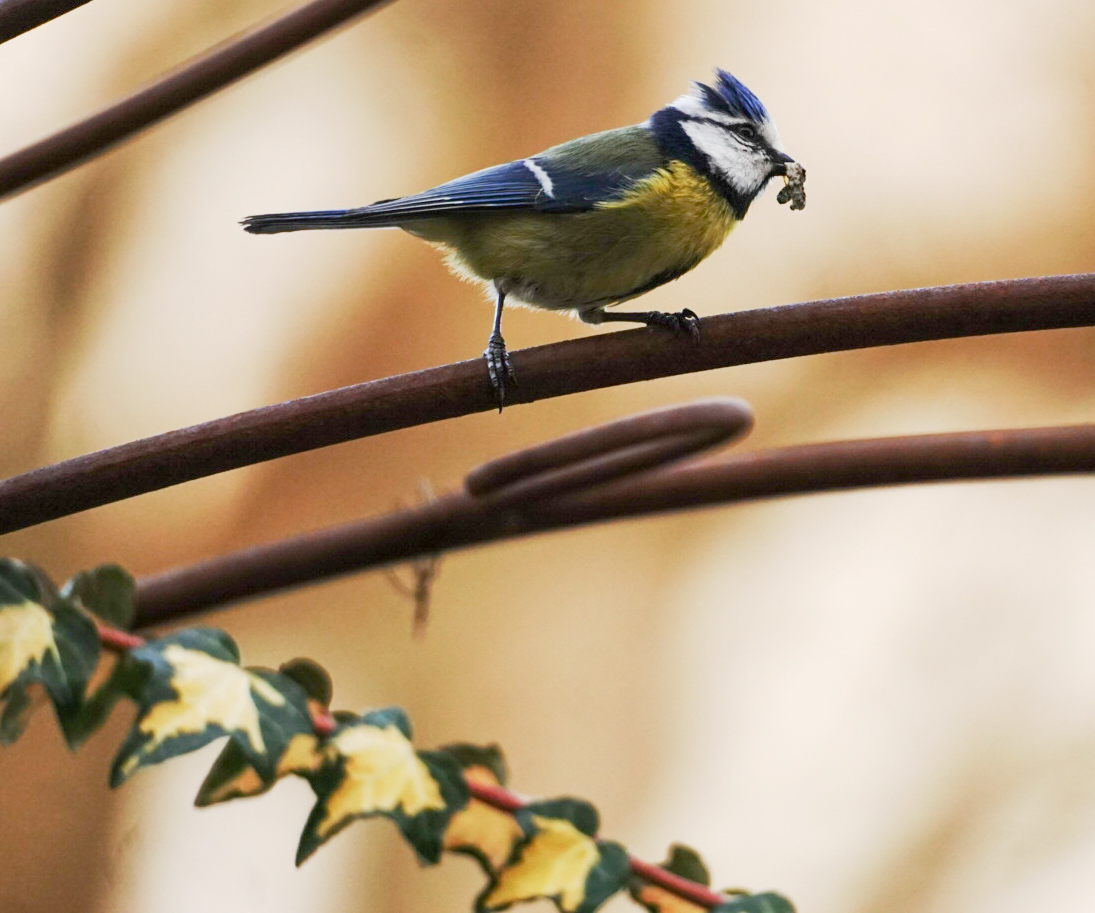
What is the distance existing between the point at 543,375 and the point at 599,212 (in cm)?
35

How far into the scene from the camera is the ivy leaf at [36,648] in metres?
0.37

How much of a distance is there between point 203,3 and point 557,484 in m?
0.80

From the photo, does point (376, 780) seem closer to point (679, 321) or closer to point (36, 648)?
point (36, 648)

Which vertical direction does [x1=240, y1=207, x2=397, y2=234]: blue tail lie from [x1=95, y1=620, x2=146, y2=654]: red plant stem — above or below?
above

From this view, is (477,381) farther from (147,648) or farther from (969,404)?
(969,404)

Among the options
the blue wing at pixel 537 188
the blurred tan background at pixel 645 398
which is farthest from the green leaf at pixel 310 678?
the blurred tan background at pixel 645 398

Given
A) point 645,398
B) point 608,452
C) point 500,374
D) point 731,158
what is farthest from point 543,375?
point 645,398

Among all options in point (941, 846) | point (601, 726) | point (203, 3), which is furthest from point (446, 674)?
point (203, 3)

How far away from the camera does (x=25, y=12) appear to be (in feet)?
1.36

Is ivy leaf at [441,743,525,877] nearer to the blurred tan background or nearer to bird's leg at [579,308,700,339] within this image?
bird's leg at [579,308,700,339]

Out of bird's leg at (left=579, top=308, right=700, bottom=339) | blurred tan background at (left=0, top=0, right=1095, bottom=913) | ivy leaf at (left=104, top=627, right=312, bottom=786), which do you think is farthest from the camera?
blurred tan background at (left=0, top=0, right=1095, bottom=913)

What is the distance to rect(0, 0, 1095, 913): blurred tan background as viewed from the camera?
3.54 feet

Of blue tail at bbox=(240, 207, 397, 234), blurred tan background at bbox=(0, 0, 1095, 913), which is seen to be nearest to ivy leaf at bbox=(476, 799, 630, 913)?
blue tail at bbox=(240, 207, 397, 234)

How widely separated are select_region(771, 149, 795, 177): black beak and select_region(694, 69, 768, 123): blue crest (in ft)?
0.10
